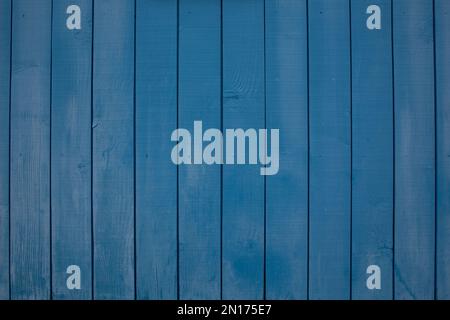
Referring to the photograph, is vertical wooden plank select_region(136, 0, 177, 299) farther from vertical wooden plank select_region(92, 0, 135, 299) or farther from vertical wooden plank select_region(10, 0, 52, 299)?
vertical wooden plank select_region(10, 0, 52, 299)

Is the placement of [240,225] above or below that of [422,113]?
below

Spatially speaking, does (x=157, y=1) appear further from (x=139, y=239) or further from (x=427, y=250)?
(x=427, y=250)

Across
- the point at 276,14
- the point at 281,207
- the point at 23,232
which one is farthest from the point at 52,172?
the point at 276,14

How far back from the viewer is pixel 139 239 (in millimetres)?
1570

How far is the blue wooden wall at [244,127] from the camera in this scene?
1554mm

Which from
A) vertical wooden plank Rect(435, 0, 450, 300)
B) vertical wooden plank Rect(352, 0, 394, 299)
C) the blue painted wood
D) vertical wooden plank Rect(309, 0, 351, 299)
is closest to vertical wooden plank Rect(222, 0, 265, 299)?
vertical wooden plank Rect(309, 0, 351, 299)

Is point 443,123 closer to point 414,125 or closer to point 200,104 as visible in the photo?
point 414,125

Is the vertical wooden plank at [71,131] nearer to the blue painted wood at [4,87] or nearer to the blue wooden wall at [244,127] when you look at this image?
the blue wooden wall at [244,127]

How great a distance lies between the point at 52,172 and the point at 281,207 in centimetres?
88

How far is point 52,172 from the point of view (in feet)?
5.15

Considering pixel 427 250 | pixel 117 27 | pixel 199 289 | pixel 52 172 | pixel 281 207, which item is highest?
pixel 117 27

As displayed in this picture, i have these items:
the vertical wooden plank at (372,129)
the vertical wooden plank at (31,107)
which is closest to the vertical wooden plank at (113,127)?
the vertical wooden plank at (31,107)

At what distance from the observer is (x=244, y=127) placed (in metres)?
1.56

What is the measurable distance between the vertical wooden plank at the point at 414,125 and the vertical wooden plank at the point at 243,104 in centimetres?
52
